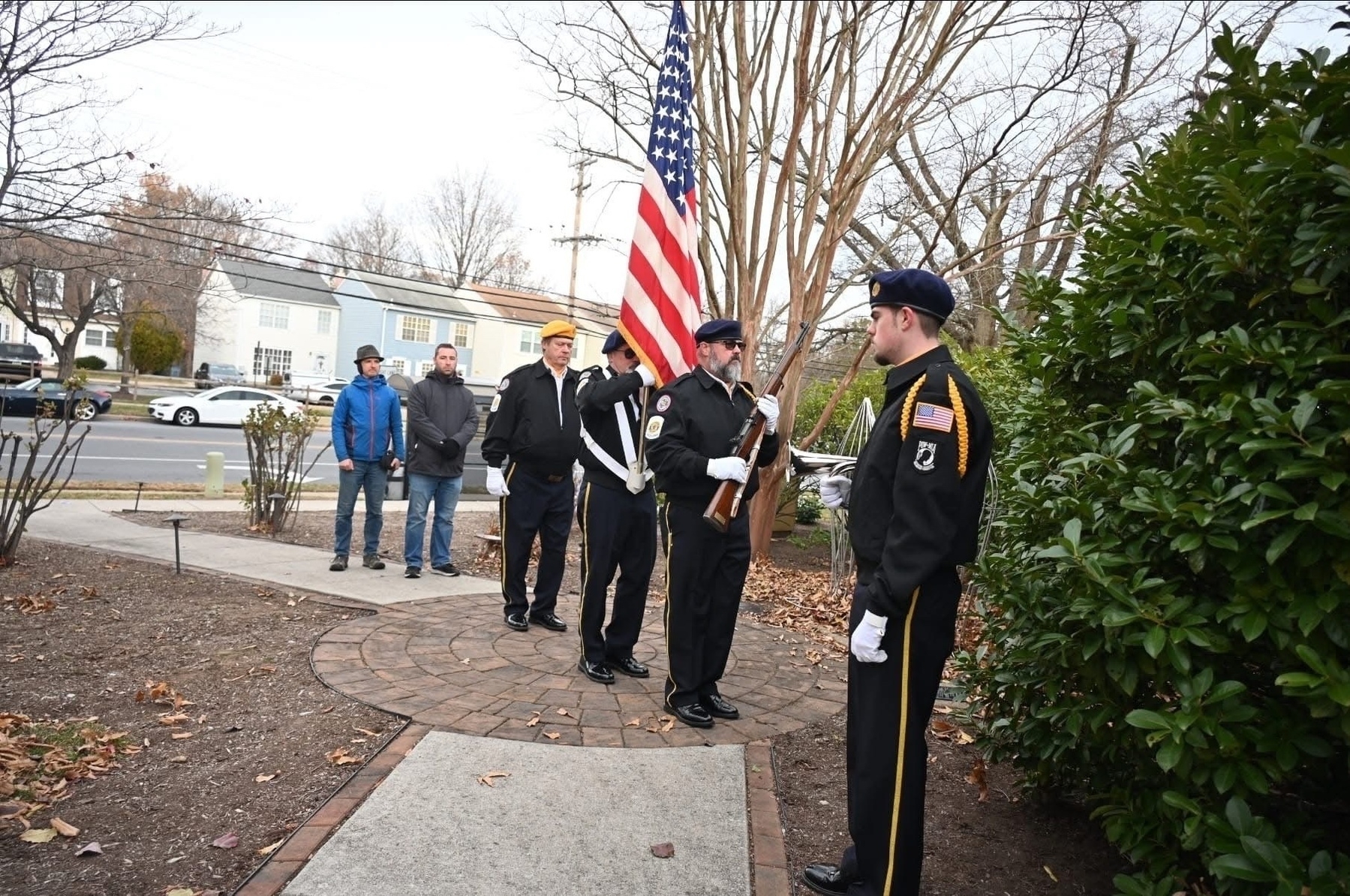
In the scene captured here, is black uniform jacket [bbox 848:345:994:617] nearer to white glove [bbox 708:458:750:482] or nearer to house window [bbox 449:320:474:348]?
white glove [bbox 708:458:750:482]

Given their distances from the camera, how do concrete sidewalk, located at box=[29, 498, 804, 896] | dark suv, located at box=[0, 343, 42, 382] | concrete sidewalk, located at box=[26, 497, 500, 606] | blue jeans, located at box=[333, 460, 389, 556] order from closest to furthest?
concrete sidewalk, located at box=[29, 498, 804, 896] < concrete sidewalk, located at box=[26, 497, 500, 606] < blue jeans, located at box=[333, 460, 389, 556] < dark suv, located at box=[0, 343, 42, 382]

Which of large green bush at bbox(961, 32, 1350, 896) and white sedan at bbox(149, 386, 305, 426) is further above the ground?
large green bush at bbox(961, 32, 1350, 896)

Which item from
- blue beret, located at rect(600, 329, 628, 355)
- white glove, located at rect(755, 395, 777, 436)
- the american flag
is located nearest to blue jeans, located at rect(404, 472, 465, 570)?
blue beret, located at rect(600, 329, 628, 355)

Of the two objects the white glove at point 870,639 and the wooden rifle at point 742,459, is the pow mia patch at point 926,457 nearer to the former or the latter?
the white glove at point 870,639

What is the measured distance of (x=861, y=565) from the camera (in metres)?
3.19

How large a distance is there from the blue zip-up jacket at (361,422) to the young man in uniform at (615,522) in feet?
11.4

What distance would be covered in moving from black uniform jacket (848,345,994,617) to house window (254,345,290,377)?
60.2 metres

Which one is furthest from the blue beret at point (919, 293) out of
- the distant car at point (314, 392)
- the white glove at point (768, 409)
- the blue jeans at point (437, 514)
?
the distant car at point (314, 392)

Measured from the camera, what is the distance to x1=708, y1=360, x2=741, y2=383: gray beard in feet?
15.9

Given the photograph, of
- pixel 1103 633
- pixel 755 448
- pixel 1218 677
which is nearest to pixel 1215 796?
pixel 1218 677

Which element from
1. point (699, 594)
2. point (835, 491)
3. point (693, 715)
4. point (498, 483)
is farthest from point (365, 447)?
point (835, 491)

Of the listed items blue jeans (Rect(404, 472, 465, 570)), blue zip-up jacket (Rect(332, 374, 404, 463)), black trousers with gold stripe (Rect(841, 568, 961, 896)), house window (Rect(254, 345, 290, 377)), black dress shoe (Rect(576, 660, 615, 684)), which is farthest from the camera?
house window (Rect(254, 345, 290, 377))

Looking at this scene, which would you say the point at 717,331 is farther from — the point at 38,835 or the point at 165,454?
the point at 165,454

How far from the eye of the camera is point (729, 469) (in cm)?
445
